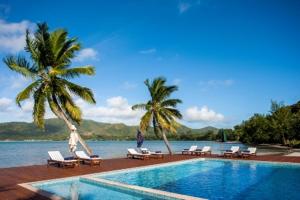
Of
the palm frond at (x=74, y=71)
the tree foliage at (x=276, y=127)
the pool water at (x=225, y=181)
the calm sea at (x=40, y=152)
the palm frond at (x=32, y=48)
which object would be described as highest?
the palm frond at (x=32, y=48)

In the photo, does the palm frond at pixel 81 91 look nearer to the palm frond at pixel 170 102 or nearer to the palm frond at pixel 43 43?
the palm frond at pixel 43 43

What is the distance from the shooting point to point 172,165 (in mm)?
17281

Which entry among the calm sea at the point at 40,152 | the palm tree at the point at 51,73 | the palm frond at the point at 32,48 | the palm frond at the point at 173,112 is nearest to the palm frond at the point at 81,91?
the palm tree at the point at 51,73

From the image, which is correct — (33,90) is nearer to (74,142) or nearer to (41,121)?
(41,121)

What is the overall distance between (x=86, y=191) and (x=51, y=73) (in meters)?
9.29

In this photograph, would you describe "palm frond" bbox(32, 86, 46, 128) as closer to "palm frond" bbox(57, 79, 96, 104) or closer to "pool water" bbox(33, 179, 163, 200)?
"palm frond" bbox(57, 79, 96, 104)

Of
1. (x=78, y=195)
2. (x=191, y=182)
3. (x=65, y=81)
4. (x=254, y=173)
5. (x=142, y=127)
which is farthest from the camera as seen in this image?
(x=142, y=127)

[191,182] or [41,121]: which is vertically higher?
[41,121]

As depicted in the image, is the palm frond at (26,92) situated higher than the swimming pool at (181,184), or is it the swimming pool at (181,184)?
the palm frond at (26,92)

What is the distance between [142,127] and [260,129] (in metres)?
42.8

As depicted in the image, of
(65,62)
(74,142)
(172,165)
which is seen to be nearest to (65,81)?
(65,62)

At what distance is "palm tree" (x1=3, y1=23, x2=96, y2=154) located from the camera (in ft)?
54.1

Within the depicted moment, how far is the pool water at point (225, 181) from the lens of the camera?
9.86 metres

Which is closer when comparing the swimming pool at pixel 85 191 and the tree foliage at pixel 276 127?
the swimming pool at pixel 85 191
